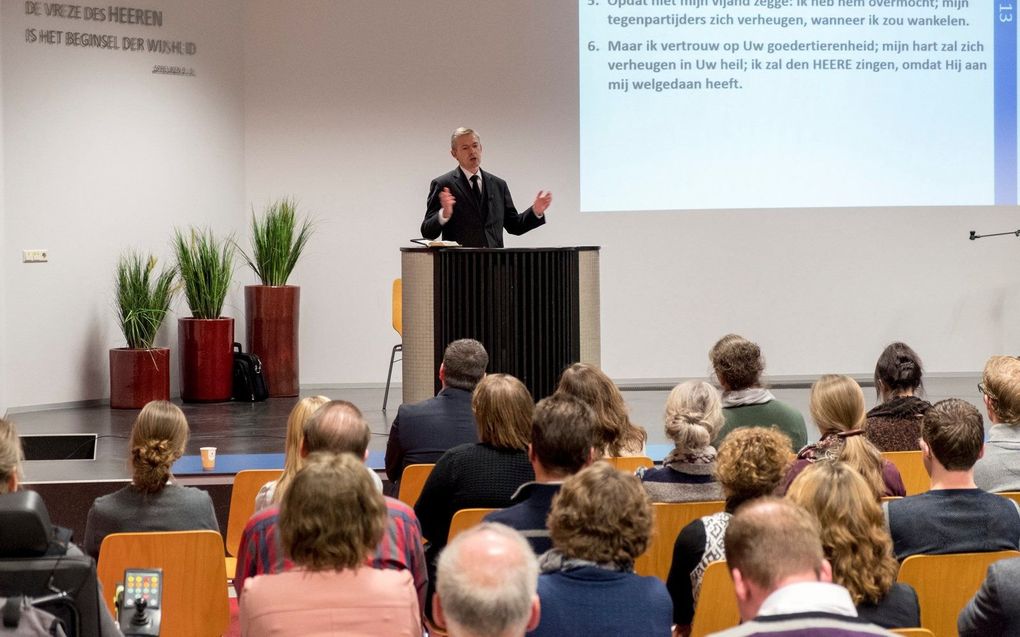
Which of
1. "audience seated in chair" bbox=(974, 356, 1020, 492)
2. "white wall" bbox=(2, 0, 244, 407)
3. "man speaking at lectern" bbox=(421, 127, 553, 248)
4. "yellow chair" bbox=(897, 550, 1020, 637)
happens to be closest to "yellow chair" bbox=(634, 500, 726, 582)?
"yellow chair" bbox=(897, 550, 1020, 637)

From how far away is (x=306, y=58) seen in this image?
30.4 ft

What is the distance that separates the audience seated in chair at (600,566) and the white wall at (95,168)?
6503 millimetres

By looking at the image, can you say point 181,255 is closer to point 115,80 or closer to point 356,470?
point 115,80

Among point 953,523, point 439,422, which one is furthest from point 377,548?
point 439,422

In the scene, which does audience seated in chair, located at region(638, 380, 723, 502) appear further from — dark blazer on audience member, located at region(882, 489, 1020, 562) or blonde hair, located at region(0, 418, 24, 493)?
blonde hair, located at region(0, 418, 24, 493)

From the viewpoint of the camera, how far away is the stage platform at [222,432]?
4684 millimetres

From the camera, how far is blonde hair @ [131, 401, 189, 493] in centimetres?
317

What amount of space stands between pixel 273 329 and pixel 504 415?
572 centimetres

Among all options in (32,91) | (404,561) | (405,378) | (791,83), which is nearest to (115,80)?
(32,91)

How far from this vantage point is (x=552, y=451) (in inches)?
110

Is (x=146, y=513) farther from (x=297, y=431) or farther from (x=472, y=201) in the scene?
(x=472, y=201)

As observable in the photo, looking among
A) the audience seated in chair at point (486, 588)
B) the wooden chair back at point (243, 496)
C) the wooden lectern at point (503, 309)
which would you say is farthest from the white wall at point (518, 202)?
the audience seated in chair at point (486, 588)

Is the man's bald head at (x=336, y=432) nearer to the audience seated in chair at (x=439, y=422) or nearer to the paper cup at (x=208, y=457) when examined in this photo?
the audience seated in chair at (x=439, y=422)

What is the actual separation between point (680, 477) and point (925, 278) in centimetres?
688
